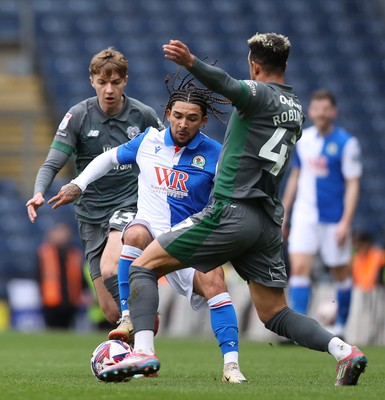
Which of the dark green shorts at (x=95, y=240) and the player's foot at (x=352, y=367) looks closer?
the player's foot at (x=352, y=367)

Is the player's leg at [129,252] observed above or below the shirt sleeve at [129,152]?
below

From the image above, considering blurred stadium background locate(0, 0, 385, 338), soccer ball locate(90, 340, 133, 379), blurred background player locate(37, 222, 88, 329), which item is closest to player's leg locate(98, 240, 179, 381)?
soccer ball locate(90, 340, 133, 379)

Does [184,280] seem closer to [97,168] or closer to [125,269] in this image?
[125,269]

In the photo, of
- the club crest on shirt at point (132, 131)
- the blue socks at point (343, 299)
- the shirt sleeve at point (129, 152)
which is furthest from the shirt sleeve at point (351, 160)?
the shirt sleeve at point (129, 152)

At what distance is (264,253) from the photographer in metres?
6.65

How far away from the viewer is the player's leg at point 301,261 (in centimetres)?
1125

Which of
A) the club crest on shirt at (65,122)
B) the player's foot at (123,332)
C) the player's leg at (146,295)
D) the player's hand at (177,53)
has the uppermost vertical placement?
the player's hand at (177,53)

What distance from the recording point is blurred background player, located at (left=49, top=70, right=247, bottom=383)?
697 centimetres

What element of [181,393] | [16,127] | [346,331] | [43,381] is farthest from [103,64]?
[16,127]

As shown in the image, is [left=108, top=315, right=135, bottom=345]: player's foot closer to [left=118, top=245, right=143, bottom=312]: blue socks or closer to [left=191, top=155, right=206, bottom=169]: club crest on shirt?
[left=118, top=245, right=143, bottom=312]: blue socks

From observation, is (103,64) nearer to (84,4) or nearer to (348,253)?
(348,253)

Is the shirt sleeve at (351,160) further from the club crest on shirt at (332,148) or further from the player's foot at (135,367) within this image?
the player's foot at (135,367)

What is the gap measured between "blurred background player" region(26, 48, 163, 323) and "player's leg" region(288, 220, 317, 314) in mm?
3397

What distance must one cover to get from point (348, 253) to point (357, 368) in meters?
5.36
